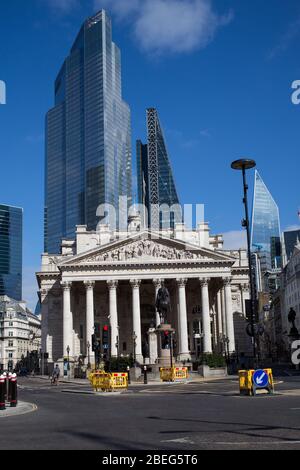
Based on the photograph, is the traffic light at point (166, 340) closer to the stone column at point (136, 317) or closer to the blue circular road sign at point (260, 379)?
the blue circular road sign at point (260, 379)

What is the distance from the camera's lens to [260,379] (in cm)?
2883

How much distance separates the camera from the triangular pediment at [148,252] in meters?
88.3

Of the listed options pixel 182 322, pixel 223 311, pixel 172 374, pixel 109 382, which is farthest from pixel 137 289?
pixel 109 382

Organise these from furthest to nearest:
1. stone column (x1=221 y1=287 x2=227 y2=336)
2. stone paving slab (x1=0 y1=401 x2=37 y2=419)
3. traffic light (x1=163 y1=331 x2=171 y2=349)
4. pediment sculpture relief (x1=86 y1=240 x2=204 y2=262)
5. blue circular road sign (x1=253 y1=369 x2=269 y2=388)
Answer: stone column (x1=221 y1=287 x2=227 y2=336), pediment sculpture relief (x1=86 y1=240 x2=204 y2=262), traffic light (x1=163 y1=331 x2=171 y2=349), blue circular road sign (x1=253 y1=369 x2=269 y2=388), stone paving slab (x1=0 y1=401 x2=37 y2=419)

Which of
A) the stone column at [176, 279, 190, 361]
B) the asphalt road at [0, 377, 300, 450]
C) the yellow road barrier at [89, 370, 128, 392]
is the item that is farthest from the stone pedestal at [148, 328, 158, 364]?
the asphalt road at [0, 377, 300, 450]

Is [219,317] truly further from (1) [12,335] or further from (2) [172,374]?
(1) [12,335]

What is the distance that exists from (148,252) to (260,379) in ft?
200

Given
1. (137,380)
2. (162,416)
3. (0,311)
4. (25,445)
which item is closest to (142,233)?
(137,380)

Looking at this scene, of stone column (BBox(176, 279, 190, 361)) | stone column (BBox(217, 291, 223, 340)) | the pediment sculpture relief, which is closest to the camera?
stone column (BBox(176, 279, 190, 361))

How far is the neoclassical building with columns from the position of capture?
287 ft

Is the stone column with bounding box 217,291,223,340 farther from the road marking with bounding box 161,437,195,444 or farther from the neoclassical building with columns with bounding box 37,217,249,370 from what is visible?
the road marking with bounding box 161,437,195,444

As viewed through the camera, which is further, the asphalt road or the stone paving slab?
the stone paving slab

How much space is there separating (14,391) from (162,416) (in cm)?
877
